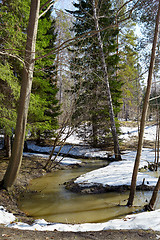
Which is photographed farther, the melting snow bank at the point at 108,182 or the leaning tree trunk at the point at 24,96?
the melting snow bank at the point at 108,182

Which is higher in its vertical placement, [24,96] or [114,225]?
[24,96]

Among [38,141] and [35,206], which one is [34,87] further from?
[35,206]

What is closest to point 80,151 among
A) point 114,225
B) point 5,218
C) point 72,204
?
point 72,204

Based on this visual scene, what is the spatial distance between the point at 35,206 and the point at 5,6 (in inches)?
316

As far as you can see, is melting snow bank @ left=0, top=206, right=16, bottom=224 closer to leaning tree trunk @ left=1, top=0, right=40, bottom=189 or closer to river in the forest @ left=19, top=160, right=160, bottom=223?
river in the forest @ left=19, top=160, right=160, bottom=223

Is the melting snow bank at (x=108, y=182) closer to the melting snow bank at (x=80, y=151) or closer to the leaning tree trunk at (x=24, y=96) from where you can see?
the leaning tree trunk at (x=24, y=96)

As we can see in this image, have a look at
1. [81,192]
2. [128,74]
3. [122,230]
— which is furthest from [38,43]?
[128,74]

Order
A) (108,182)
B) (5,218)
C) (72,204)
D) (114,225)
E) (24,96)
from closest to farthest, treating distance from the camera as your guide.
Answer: (114,225), (5,218), (24,96), (72,204), (108,182)

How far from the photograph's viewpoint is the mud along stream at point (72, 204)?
15.6ft

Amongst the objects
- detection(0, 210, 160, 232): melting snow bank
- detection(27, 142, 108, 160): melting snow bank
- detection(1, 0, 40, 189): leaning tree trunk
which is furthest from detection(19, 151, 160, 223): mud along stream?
detection(27, 142, 108, 160): melting snow bank

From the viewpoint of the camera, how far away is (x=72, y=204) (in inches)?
219

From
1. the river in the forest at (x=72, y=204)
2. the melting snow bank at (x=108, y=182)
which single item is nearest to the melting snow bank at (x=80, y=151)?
the melting snow bank at (x=108, y=182)

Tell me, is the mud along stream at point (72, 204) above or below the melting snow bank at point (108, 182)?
below

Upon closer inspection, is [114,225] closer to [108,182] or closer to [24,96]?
[108,182]
